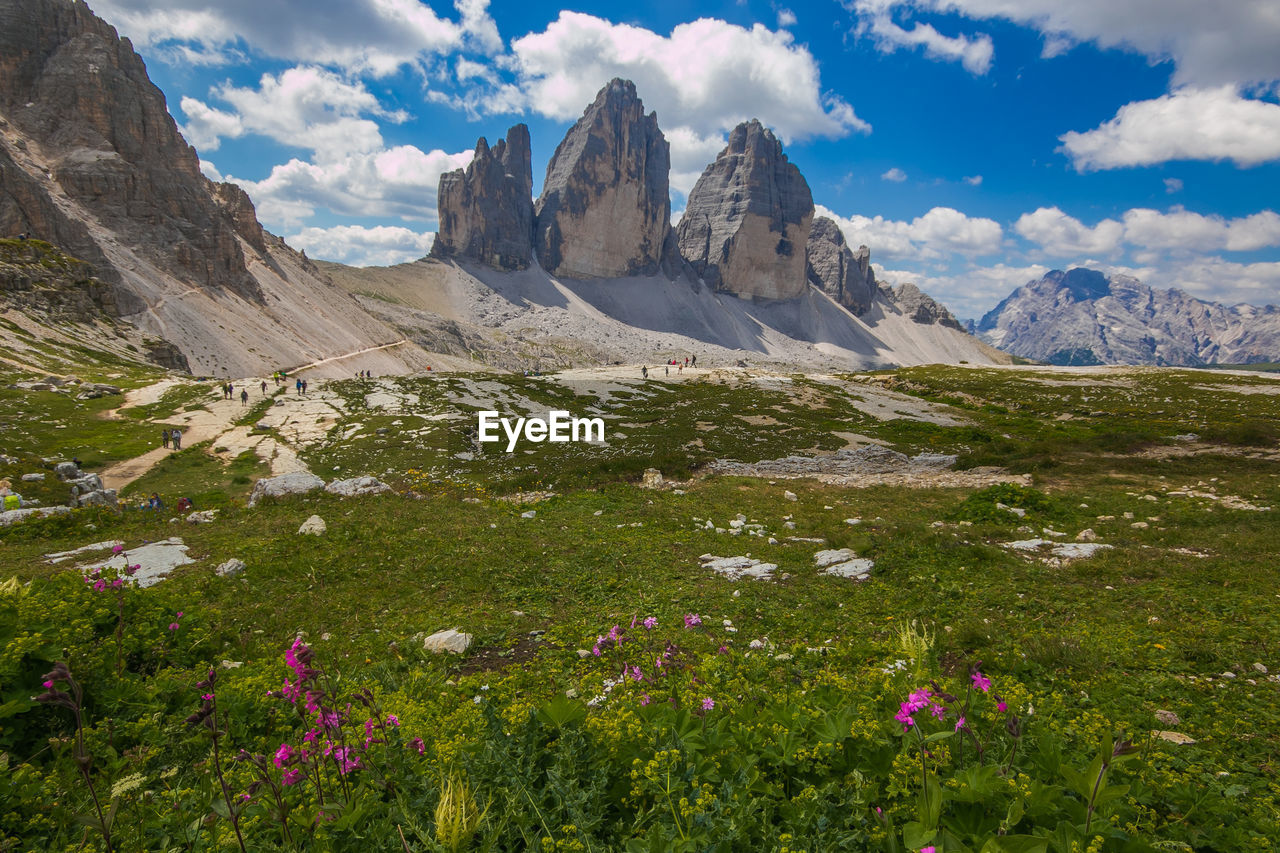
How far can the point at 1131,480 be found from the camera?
2186 cm

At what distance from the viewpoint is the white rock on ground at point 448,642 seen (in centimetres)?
814

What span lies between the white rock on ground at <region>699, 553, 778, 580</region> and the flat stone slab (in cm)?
1123

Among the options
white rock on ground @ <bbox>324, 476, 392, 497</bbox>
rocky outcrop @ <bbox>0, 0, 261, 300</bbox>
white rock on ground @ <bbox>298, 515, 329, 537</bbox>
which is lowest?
white rock on ground @ <bbox>324, 476, 392, 497</bbox>

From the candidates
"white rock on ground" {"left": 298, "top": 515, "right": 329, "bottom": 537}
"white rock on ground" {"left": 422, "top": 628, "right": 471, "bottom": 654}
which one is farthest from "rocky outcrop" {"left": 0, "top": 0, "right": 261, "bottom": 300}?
"white rock on ground" {"left": 422, "top": 628, "right": 471, "bottom": 654}

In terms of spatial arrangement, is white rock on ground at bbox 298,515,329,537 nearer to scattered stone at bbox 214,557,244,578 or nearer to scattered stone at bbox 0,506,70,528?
scattered stone at bbox 214,557,244,578

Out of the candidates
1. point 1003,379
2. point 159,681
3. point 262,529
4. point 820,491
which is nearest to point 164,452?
point 262,529

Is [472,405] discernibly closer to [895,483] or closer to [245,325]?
[895,483]

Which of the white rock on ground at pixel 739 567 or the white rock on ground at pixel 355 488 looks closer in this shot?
the white rock on ground at pixel 739 567

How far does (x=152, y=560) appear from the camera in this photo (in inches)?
453

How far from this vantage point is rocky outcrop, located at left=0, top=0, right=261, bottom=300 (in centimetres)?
8856

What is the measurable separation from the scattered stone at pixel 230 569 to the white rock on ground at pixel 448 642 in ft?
17.2

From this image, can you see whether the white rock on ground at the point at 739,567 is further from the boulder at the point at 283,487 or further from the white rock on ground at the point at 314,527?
the boulder at the point at 283,487

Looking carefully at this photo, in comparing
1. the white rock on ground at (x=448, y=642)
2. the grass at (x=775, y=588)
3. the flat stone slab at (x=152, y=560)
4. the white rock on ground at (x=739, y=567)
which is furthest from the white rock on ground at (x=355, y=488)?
the white rock on ground at (x=739, y=567)

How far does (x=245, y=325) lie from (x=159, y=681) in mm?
100955
